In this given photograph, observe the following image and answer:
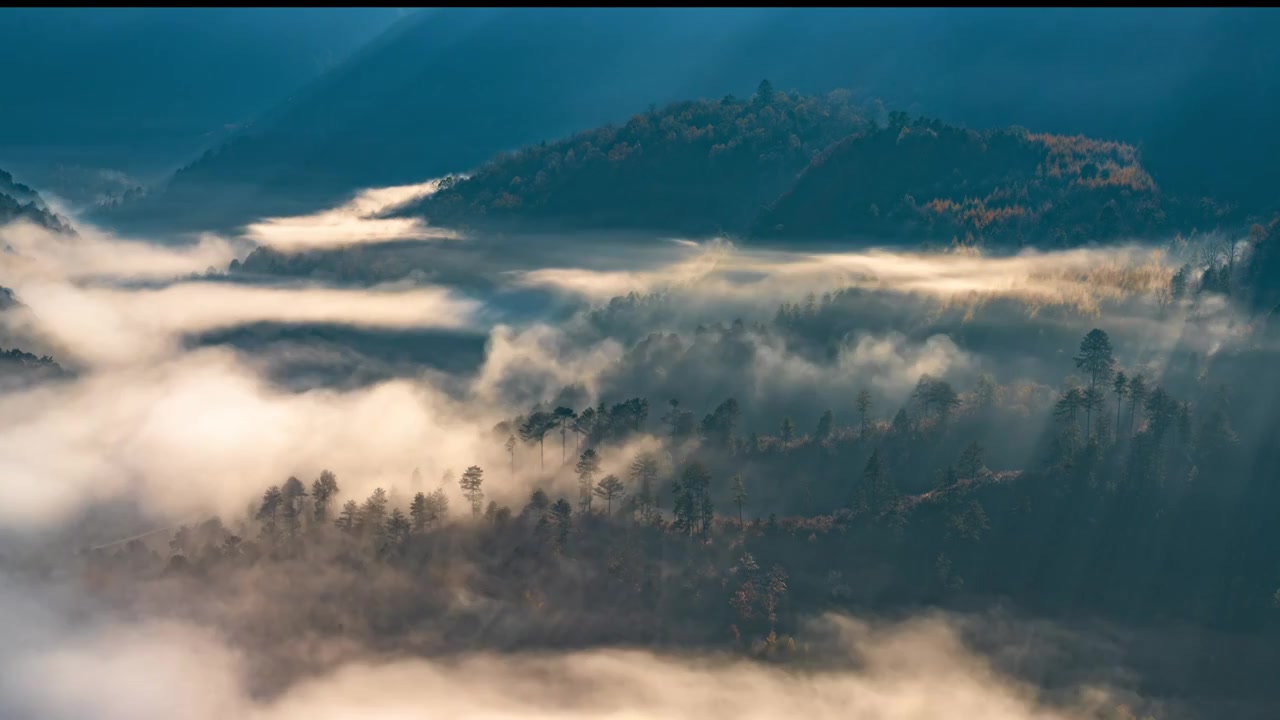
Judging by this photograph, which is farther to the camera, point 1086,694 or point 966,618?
point 966,618

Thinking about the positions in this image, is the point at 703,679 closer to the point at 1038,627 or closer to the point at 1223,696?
the point at 1038,627

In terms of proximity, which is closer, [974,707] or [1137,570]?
[974,707]

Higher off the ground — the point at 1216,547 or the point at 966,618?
the point at 1216,547

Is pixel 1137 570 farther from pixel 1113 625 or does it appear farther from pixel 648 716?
pixel 648 716

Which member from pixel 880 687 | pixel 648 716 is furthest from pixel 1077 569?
pixel 648 716

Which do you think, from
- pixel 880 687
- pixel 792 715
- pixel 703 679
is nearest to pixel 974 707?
pixel 880 687

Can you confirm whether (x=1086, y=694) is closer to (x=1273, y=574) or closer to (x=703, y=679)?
(x=1273, y=574)

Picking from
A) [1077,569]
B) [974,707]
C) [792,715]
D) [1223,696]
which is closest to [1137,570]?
[1077,569]

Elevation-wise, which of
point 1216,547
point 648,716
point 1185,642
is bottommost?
point 648,716

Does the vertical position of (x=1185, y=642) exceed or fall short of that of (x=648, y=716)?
it exceeds it
